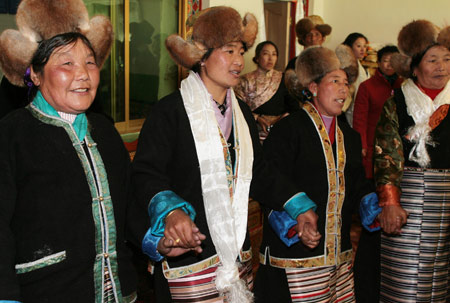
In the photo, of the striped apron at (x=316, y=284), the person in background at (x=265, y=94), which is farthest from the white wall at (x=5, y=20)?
the striped apron at (x=316, y=284)

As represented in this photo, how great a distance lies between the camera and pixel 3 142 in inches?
56.3

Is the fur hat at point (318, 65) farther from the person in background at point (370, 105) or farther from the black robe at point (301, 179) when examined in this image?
the person in background at point (370, 105)

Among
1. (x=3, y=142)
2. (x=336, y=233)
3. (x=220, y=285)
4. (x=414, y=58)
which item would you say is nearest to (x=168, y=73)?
(x=414, y=58)

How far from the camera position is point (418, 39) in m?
2.89

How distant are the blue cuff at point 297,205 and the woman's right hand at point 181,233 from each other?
2.16ft

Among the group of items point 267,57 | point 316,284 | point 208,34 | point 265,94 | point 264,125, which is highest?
point 267,57

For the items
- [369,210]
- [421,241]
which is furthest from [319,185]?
[421,241]

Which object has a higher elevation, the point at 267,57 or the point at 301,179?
the point at 267,57

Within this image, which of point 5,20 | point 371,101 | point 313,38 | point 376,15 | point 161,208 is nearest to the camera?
point 161,208

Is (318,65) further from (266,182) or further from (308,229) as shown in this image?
(308,229)

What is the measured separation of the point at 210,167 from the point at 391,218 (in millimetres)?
1081

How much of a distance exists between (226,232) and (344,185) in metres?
0.79

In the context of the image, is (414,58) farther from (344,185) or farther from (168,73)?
(168,73)

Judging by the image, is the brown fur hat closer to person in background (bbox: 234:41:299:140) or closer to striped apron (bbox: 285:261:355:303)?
striped apron (bbox: 285:261:355:303)
